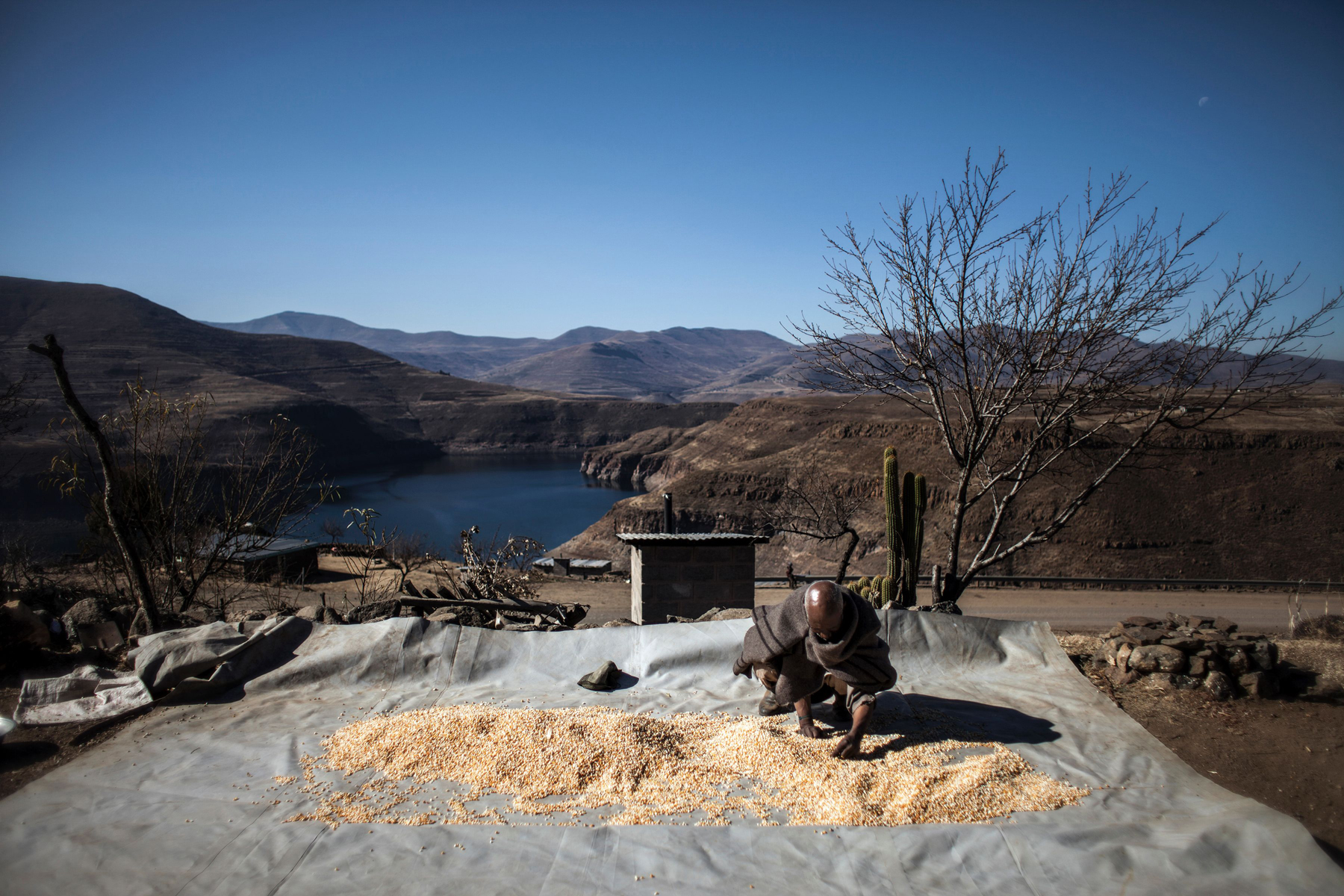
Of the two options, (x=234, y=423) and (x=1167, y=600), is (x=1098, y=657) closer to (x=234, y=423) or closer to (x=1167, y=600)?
(x=1167, y=600)

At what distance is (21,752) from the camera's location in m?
4.30

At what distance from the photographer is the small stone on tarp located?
16.6 feet

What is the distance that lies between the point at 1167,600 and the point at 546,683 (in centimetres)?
1633

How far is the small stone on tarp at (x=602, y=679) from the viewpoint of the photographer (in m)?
5.07

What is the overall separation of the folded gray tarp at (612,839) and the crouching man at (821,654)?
2.14 feet

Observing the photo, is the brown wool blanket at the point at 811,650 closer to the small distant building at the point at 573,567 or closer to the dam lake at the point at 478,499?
the small distant building at the point at 573,567

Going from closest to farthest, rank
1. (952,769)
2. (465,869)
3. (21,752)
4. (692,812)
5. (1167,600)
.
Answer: (465,869) → (692,812) → (952,769) → (21,752) → (1167,600)

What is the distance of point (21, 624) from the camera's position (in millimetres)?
5555

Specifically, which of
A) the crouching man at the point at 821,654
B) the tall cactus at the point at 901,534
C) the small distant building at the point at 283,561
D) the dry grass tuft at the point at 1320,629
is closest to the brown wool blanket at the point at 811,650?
the crouching man at the point at 821,654

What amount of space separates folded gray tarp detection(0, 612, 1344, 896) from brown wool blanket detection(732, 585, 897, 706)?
2.40 feet

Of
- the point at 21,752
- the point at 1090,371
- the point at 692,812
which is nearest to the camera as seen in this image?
the point at 692,812

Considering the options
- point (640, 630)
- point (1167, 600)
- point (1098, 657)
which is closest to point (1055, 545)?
point (1167, 600)

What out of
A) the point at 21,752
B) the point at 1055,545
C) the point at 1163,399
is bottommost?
the point at 1055,545

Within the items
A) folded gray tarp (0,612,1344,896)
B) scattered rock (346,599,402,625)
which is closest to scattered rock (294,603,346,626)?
scattered rock (346,599,402,625)
